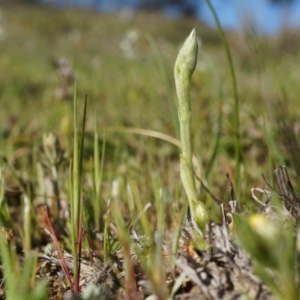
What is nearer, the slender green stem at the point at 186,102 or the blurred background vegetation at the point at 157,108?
the slender green stem at the point at 186,102

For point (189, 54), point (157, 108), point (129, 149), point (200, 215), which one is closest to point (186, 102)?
point (189, 54)

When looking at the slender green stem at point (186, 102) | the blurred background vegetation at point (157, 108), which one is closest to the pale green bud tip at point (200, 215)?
the slender green stem at point (186, 102)

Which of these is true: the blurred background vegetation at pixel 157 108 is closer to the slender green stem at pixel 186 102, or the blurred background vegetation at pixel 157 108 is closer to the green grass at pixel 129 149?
the green grass at pixel 129 149

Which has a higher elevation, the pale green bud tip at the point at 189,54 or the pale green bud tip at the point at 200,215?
the pale green bud tip at the point at 189,54

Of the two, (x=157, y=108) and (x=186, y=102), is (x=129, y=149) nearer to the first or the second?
(x=157, y=108)

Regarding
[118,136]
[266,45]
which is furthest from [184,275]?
[118,136]

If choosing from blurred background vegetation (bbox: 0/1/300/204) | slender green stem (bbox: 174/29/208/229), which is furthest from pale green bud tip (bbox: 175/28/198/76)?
blurred background vegetation (bbox: 0/1/300/204)
